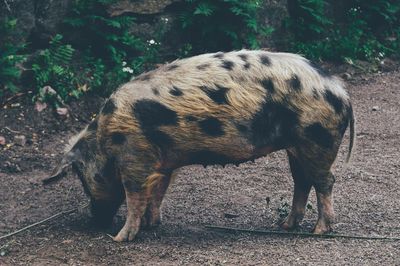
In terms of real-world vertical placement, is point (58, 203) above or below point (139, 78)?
below

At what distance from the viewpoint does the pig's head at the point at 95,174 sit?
575 cm

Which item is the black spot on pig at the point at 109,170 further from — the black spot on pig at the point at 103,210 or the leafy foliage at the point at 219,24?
the leafy foliage at the point at 219,24

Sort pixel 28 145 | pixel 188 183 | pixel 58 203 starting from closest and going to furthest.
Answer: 1. pixel 58 203
2. pixel 188 183
3. pixel 28 145

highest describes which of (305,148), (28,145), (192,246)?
(305,148)

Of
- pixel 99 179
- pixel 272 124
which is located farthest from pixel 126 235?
pixel 272 124

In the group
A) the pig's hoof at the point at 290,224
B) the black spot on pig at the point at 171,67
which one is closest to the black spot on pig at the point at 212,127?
the black spot on pig at the point at 171,67

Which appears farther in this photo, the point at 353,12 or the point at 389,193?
the point at 353,12

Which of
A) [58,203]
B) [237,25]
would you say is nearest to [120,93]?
[58,203]

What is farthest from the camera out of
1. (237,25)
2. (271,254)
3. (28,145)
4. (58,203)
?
(237,25)

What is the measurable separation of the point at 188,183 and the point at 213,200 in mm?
480

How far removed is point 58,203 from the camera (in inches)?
255

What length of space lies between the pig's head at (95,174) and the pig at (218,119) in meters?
0.08

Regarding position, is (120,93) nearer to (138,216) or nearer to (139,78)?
(139,78)

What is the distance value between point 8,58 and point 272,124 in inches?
142
